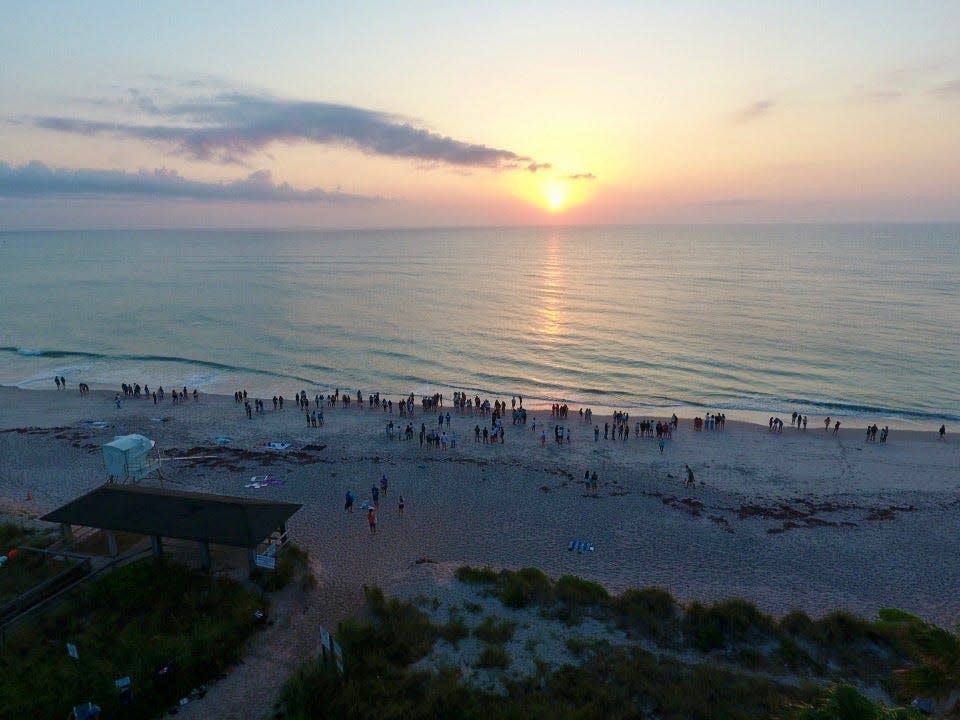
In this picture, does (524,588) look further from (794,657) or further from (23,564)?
(23,564)

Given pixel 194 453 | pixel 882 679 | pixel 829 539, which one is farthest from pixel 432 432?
pixel 882 679

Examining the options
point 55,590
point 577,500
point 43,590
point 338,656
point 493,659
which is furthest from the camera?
point 577,500

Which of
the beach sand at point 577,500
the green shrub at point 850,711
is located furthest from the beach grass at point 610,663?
the green shrub at point 850,711

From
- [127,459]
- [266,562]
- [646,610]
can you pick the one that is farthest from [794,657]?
[127,459]

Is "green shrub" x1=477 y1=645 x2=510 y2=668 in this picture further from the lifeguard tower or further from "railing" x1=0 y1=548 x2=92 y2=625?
the lifeguard tower

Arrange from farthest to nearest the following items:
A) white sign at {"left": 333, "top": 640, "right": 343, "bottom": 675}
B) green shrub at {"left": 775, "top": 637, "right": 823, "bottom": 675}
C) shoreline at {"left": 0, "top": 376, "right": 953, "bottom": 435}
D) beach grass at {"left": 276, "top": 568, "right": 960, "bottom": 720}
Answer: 1. shoreline at {"left": 0, "top": 376, "right": 953, "bottom": 435}
2. green shrub at {"left": 775, "top": 637, "right": 823, "bottom": 675}
3. white sign at {"left": 333, "top": 640, "right": 343, "bottom": 675}
4. beach grass at {"left": 276, "top": 568, "right": 960, "bottom": 720}

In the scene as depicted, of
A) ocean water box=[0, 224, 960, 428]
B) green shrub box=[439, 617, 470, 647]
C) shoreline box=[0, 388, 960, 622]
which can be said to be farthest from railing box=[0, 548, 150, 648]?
ocean water box=[0, 224, 960, 428]

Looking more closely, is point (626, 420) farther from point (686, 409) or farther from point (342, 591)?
point (342, 591)
